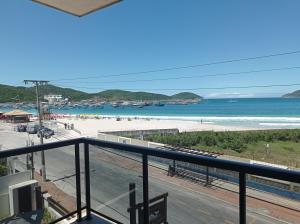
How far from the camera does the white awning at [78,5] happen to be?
2.38 metres

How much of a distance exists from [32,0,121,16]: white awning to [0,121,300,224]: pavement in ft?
4.20

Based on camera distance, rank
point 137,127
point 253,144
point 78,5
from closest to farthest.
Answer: point 78,5, point 253,144, point 137,127

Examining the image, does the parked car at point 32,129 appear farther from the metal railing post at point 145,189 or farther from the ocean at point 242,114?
the metal railing post at point 145,189

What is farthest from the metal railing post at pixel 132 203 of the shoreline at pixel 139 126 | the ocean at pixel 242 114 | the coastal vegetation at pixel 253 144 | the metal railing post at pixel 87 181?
the ocean at pixel 242 114

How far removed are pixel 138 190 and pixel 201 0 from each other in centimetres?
3297

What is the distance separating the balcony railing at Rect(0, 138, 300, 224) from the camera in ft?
4.50

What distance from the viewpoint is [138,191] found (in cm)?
211

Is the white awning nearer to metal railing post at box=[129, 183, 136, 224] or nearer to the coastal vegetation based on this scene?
metal railing post at box=[129, 183, 136, 224]

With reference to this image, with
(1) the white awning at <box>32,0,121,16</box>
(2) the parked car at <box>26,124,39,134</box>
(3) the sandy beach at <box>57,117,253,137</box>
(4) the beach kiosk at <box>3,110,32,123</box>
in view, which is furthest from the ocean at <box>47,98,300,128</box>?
(1) the white awning at <box>32,0,121,16</box>

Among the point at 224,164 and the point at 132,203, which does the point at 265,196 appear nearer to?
the point at 224,164

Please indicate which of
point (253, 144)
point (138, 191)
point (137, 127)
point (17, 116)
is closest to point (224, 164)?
point (138, 191)

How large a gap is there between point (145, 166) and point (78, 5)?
1.54 meters

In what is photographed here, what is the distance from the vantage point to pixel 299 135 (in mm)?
26516

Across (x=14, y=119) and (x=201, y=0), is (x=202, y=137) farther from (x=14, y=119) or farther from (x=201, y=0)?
(x=14, y=119)
